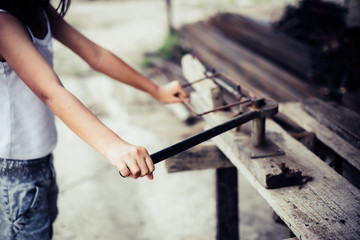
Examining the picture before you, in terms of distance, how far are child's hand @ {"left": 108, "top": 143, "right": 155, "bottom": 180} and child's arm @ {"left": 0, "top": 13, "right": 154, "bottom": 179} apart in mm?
28

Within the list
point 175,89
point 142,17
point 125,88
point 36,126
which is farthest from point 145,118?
point 142,17

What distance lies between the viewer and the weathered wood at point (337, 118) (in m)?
1.81

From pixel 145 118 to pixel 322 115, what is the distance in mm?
3118

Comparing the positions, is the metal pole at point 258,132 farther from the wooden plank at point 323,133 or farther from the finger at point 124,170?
the finger at point 124,170

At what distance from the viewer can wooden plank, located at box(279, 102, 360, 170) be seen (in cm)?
170

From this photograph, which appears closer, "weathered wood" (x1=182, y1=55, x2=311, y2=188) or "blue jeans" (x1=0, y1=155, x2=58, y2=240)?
"weathered wood" (x1=182, y1=55, x2=311, y2=188)

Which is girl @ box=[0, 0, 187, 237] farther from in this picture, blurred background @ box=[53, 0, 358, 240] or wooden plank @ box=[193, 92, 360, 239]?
blurred background @ box=[53, 0, 358, 240]

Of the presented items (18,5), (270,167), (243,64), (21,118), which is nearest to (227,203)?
(270,167)

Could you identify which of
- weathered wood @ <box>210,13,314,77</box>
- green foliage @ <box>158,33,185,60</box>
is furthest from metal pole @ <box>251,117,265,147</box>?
green foliage @ <box>158,33,185,60</box>

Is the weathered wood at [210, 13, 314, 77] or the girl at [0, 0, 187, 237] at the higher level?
the girl at [0, 0, 187, 237]

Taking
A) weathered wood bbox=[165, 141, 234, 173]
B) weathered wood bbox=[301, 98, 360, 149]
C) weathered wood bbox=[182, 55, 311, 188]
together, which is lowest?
weathered wood bbox=[165, 141, 234, 173]

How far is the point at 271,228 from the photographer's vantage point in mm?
2916

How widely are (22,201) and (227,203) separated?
119 cm

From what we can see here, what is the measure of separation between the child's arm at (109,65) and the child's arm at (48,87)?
53 centimetres
